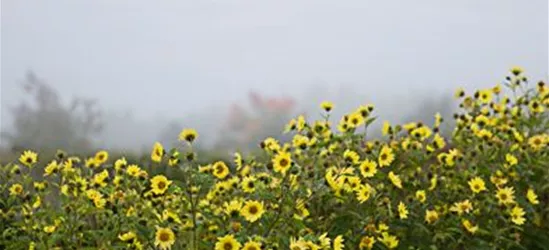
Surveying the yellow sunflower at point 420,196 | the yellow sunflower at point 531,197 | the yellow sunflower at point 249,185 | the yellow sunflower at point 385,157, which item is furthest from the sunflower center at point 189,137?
the yellow sunflower at point 531,197

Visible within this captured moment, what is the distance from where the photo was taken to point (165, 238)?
1.83m

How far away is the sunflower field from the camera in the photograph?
2023 mm

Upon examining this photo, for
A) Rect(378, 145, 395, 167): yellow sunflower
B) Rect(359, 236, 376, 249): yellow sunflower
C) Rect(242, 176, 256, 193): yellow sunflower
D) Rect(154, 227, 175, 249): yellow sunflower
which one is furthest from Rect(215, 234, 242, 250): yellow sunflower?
Rect(378, 145, 395, 167): yellow sunflower

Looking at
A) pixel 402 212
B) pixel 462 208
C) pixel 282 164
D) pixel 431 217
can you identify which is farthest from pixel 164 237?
pixel 462 208

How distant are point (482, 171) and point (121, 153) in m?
2.54

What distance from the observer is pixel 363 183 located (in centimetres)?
253

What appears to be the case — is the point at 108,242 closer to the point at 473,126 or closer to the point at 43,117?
the point at 473,126

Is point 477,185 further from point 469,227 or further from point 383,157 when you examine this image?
point 383,157

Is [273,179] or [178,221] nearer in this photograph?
[178,221]

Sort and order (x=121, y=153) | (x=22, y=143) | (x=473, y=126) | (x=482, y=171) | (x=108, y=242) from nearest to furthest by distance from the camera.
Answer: (x=108, y=242) < (x=482, y=171) < (x=473, y=126) < (x=121, y=153) < (x=22, y=143)

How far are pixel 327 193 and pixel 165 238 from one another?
0.53 m

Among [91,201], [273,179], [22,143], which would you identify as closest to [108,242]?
[91,201]

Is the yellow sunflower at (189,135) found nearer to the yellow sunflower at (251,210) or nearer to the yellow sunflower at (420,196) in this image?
the yellow sunflower at (251,210)

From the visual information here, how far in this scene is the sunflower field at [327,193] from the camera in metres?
2.02
